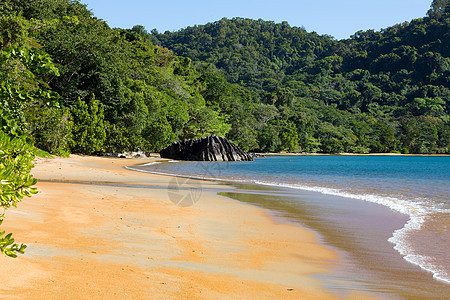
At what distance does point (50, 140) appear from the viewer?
95.9 feet

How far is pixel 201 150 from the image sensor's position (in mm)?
49469

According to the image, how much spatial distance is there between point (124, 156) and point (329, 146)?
259ft

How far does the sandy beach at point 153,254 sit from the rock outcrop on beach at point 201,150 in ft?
126

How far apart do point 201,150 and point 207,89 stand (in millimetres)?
37847

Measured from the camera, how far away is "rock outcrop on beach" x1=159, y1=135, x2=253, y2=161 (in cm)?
4944

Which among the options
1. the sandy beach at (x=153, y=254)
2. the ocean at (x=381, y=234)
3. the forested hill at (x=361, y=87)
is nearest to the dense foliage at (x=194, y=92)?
the forested hill at (x=361, y=87)

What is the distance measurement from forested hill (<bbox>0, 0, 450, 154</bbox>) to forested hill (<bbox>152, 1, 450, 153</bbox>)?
1.40 feet

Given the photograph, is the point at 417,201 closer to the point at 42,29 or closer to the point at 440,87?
the point at 42,29

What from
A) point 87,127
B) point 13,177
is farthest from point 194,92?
point 13,177

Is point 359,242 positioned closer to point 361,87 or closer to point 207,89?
point 207,89

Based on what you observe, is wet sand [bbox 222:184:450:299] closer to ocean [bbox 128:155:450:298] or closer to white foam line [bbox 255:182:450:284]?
ocean [bbox 128:155:450:298]

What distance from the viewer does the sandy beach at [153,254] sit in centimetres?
446

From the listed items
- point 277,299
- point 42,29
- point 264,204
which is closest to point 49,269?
point 277,299

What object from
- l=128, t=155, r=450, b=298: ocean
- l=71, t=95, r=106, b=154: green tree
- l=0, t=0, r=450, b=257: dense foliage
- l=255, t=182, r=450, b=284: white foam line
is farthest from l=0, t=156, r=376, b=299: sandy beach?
l=71, t=95, r=106, b=154: green tree
